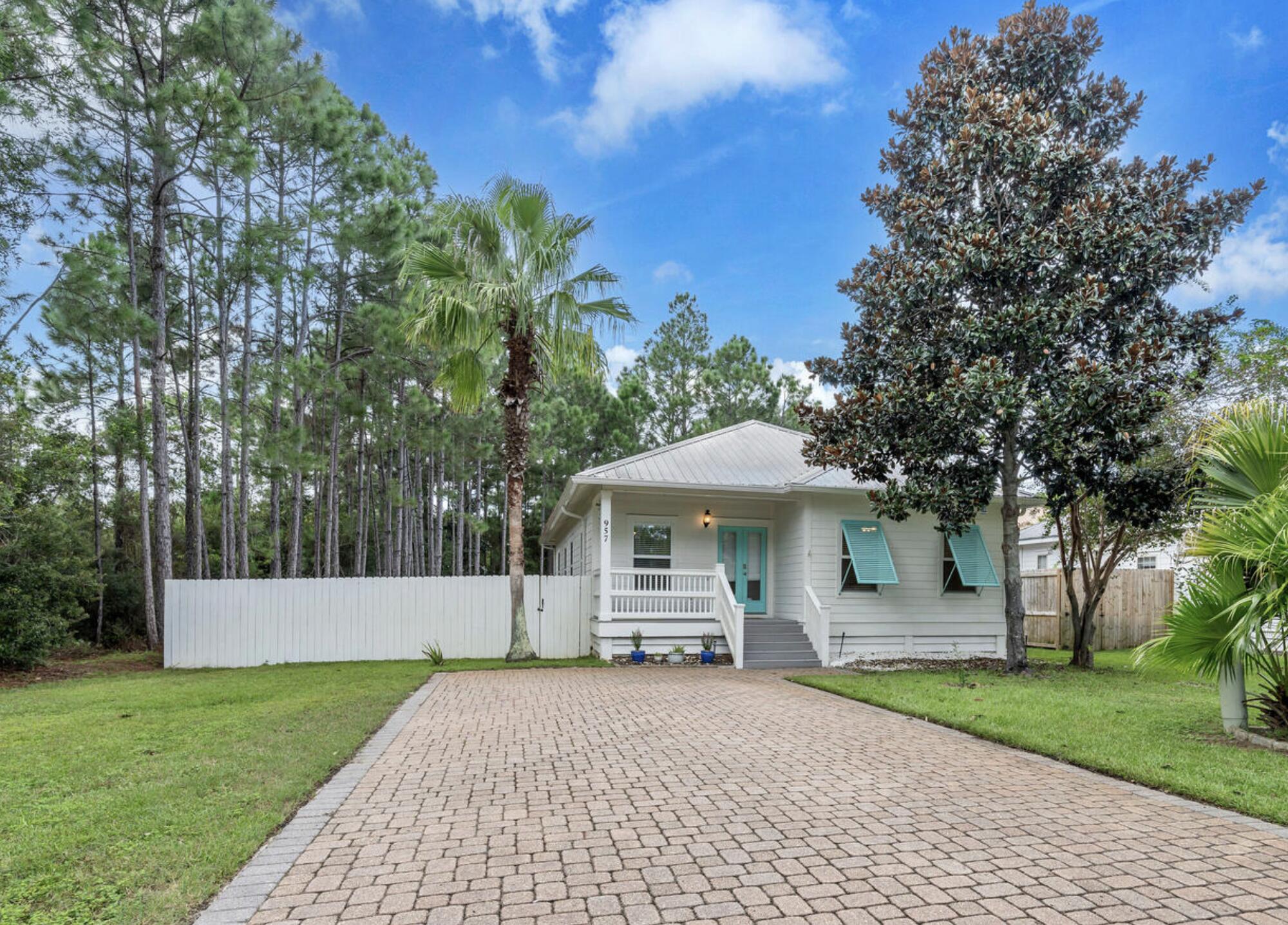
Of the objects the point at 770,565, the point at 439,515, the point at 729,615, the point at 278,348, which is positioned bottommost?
the point at 729,615

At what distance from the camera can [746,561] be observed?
45.5ft

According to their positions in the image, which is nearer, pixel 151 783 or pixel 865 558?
pixel 151 783

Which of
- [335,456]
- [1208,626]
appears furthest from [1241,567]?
[335,456]

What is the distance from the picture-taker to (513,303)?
11109 mm

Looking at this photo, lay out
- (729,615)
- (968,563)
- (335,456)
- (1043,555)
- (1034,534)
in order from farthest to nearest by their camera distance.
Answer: (1034,534)
(1043,555)
(335,456)
(968,563)
(729,615)

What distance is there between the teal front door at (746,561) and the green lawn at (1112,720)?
3279 millimetres

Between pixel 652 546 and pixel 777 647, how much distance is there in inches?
122

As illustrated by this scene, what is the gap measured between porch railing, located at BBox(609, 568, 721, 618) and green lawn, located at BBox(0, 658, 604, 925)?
4.08 meters

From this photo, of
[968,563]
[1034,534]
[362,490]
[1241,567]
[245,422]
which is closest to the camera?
[1241,567]

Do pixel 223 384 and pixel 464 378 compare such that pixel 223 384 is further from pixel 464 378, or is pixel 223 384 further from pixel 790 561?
pixel 790 561

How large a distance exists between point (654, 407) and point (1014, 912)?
83.3ft

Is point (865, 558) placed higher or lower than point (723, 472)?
lower

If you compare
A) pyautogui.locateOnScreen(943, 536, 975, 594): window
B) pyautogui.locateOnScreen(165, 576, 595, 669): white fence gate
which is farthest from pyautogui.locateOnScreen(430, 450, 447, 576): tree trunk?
pyautogui.locateOnScreen(943, 536, 975, 594): window

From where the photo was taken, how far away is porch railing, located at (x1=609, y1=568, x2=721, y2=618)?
12148 mm
